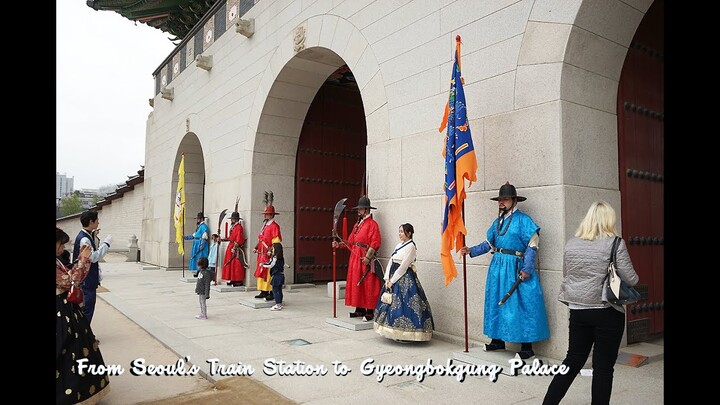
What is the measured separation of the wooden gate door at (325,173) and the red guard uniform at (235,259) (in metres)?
1.16

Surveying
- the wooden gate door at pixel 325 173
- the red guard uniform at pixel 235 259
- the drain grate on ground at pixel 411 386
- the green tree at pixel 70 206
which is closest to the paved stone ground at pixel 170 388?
the drain grate on ground at pixel 411 386

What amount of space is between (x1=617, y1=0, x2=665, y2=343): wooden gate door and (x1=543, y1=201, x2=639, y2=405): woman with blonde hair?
6.81ft

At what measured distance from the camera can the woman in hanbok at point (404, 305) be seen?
5.12 m

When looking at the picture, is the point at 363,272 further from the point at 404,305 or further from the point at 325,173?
the point at 325,173

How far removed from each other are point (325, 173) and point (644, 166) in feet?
22.3

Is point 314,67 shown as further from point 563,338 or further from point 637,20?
point 563,338

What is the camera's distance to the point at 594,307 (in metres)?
3.08

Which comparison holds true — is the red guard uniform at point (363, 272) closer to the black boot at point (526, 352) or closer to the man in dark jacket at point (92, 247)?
the black boot at point (526, 352)

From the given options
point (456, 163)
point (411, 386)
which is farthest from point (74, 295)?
point (456, 163)

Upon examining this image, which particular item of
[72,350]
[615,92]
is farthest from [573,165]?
[72,350]

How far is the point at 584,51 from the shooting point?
465cm

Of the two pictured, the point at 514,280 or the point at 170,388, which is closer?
the point at 170,388

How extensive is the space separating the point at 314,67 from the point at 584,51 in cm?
570

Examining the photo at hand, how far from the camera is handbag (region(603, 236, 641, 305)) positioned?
2.97m
